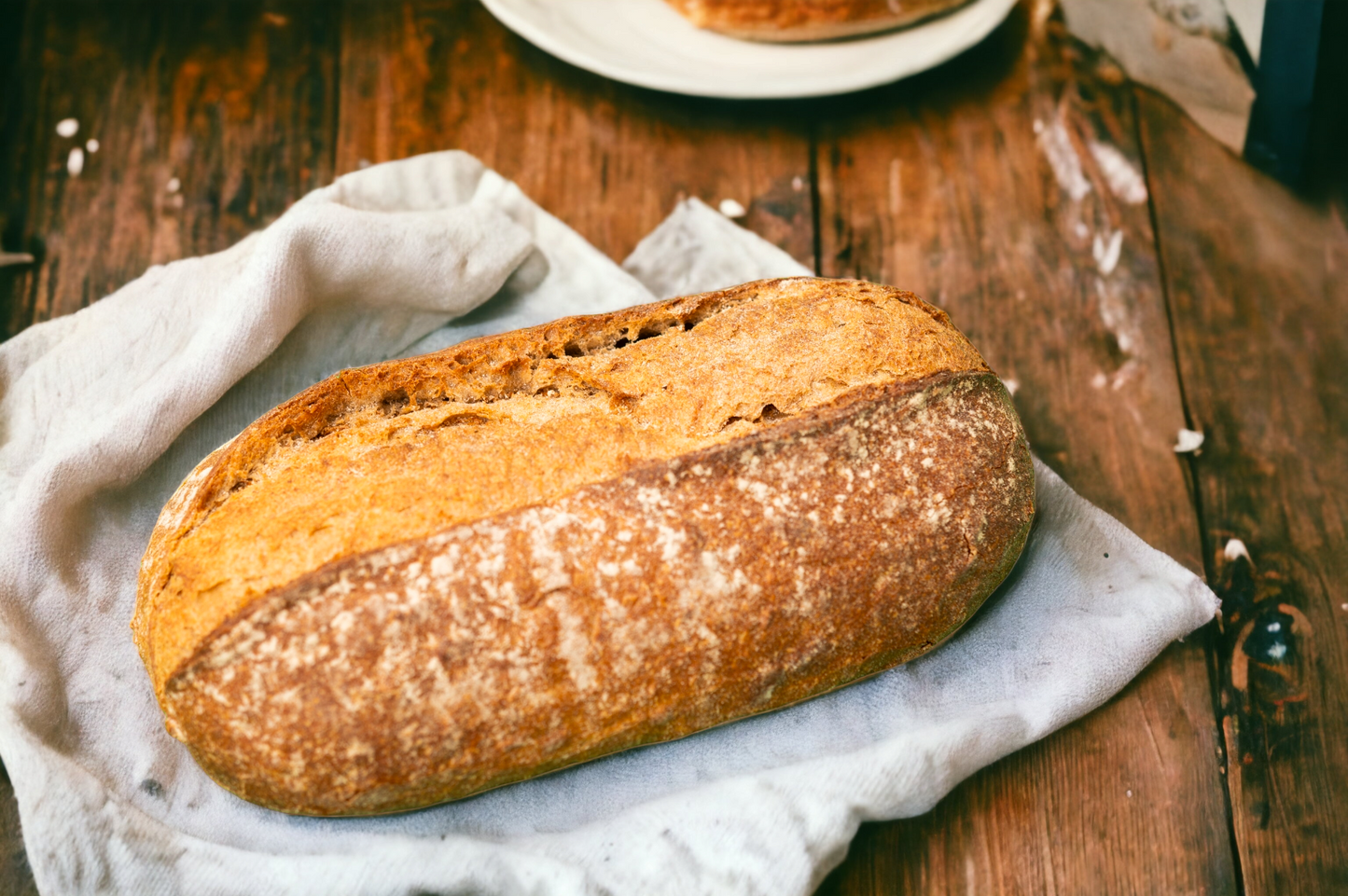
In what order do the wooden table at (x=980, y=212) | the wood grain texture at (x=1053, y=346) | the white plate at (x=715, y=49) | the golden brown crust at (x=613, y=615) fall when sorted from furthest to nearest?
the white plate at (x=715, y=49), the wooden table at (x=980, y=212), the wood grain texture at (x=1053, y=346), the golden brown crust at (x=613, y=615)

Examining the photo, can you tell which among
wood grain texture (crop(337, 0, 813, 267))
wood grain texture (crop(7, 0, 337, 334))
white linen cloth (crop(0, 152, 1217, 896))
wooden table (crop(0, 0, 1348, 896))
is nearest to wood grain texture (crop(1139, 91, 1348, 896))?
wooden table (crop(0, 0, 1348, 896))

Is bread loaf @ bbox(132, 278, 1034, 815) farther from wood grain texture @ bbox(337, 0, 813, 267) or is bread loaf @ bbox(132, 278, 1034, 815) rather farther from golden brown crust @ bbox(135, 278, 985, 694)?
wood grain texture @ bbox(337, 0, 813, 267)

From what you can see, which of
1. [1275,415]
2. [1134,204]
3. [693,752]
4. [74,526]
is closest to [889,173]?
[1134,204]

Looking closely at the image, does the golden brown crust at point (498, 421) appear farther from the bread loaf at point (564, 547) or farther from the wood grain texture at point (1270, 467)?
the wood grain texture at point (1270, 467)

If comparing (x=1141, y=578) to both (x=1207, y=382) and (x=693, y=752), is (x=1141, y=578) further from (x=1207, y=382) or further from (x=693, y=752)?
(x=693, y=752)

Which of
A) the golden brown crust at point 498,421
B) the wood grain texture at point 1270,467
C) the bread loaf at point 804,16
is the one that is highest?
the bread loaf at point 804,16

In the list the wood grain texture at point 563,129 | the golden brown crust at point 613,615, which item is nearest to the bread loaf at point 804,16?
the wood grain texture at point 563,129

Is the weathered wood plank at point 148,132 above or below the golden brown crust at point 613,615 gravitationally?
above

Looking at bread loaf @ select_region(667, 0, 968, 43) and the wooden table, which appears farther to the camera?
bread loaf @ select_region(667, 0, 968, 43)

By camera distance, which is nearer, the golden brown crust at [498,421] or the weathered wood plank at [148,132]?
the golden brown crust at [498,421]
